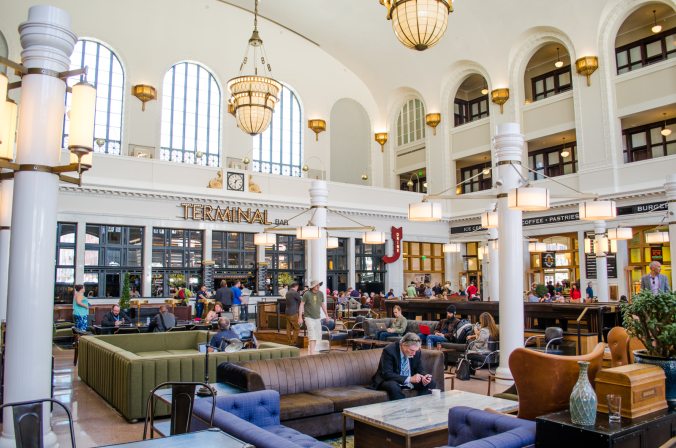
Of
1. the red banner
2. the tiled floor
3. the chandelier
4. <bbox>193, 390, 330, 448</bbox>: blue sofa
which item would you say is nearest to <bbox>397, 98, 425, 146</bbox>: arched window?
the red banner

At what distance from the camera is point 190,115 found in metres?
18.0

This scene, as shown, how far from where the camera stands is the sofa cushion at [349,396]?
5234 millimetres

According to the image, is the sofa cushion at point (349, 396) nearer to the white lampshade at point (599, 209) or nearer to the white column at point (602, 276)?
the white lampshade at point (599, 209)

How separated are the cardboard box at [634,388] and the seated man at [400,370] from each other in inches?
98.4

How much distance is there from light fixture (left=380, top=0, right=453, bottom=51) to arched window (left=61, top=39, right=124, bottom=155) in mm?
11984

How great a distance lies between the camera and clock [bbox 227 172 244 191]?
16.7 metres

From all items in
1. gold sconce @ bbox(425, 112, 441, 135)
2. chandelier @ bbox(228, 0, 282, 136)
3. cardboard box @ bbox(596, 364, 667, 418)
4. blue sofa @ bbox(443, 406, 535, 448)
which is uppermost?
gold sconce @ bbox(425, 112, 441, 135)

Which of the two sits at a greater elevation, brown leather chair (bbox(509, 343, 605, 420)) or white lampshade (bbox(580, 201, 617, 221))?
white lampshade (bbox(580, 201, 617, 221))

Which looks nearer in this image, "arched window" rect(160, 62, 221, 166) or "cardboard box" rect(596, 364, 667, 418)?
"cardboard box" rect(596, 364, 667, 418)

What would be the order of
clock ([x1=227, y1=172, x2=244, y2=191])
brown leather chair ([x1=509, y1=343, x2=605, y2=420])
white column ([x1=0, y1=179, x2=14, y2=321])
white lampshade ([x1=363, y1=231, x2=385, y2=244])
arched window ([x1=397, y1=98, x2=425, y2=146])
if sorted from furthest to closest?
arched window ([x1=397, y1=98, x2=425, y2=146]) → clock ([x1=227, y1=172, x2=244, y2=191]) → white lampshade ([x1=363, y1=231, x2=385, y2=244]) → white column ([x1=0, y1=179, x2=14, y2=321]) → brown leather chair ([x1=509, y1=343, x2=605, y2=420])

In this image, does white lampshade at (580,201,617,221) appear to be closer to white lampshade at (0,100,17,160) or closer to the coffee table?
the coffee table

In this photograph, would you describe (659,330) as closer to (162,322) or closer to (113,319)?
(162,322)

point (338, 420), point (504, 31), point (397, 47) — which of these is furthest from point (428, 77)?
point (338, 420)

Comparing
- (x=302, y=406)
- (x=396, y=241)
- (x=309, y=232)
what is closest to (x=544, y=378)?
(x=302, y=406)
